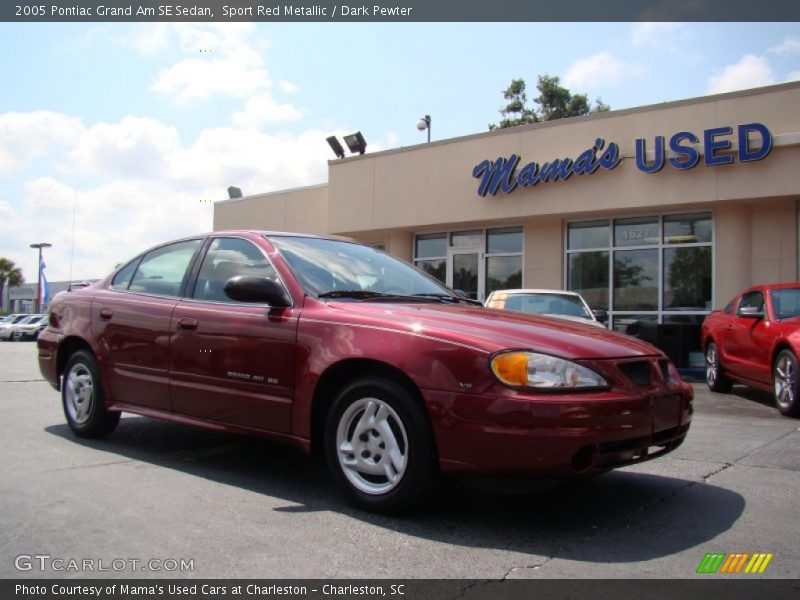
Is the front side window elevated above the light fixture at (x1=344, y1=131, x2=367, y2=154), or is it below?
below

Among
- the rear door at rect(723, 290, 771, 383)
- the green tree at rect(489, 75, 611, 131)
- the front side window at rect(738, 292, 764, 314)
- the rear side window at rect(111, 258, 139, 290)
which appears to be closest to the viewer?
the rear side window at rect(111, 258, 139, 290)

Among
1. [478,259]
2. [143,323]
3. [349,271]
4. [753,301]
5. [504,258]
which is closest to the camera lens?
[349,271]

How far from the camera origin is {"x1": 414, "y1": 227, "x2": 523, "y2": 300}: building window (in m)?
15.9

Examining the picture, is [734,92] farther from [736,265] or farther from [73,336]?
[73,336]

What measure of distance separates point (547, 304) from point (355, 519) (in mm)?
7193

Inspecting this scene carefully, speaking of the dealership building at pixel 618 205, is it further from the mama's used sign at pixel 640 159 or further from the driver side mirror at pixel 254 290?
the driver side mirror at pixel 254 290

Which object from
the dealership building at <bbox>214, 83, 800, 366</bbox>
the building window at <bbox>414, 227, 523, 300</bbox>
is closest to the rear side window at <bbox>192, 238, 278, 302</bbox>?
the dealership building at <bbox>214, 83, 800, 366</bbox>

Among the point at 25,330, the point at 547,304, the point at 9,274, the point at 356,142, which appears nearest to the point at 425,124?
the point at 356,142

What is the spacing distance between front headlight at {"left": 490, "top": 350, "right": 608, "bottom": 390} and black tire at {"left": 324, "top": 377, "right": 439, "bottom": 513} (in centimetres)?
47

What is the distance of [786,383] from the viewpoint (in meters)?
7.42

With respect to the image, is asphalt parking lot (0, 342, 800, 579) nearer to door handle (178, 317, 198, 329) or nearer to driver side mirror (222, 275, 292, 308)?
door handle (178, 317, 198, 329)

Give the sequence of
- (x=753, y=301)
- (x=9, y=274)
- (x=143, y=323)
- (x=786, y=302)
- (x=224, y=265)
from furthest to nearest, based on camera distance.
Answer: (x=9, y=274)
(x=753, y=301)
(x=786, y=302)
(x=143, y=323)
(x=224, y=265)

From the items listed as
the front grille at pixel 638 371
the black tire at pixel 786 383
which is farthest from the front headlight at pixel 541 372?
the black tire at pixel 786 383

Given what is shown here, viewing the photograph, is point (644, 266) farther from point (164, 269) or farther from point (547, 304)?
point (164, 269)
